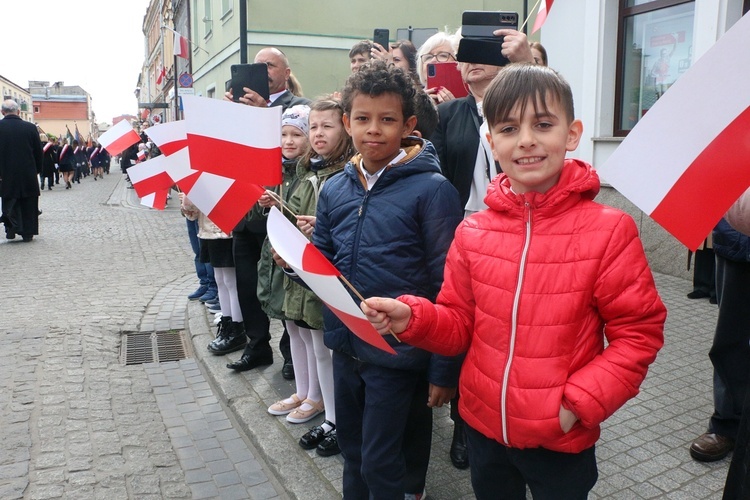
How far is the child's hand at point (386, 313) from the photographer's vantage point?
5.97 ft

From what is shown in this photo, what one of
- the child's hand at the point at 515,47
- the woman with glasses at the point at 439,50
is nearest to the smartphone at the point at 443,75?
the woman with glasses at the point at 439,50

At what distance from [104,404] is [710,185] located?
388 cm

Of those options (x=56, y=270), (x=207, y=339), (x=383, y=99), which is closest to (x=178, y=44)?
(x=56, y=270)

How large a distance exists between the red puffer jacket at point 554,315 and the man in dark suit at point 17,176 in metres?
11.0

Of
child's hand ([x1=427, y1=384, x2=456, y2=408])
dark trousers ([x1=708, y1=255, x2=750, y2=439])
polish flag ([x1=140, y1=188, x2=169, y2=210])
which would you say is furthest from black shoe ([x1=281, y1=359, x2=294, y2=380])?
dark trousers ([x1=708, y1=255, x2=750, y2=439])

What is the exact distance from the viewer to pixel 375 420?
2.40 m

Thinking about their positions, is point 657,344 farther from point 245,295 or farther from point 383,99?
point 245,295

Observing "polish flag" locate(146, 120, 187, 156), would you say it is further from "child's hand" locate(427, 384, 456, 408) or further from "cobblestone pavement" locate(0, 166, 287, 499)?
"child's hand" locate(427, 384, 456, 408)

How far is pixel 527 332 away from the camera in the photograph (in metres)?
1.77

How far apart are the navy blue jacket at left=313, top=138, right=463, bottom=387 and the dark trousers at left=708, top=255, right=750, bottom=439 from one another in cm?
151

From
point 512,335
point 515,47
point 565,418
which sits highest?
point 515,47

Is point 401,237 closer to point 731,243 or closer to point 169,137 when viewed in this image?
point 731,243

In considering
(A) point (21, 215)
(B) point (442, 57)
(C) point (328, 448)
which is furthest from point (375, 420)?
(A) point (21, 215)

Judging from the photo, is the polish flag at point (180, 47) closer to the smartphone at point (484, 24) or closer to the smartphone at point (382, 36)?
the smartphone at point (382, 36)
